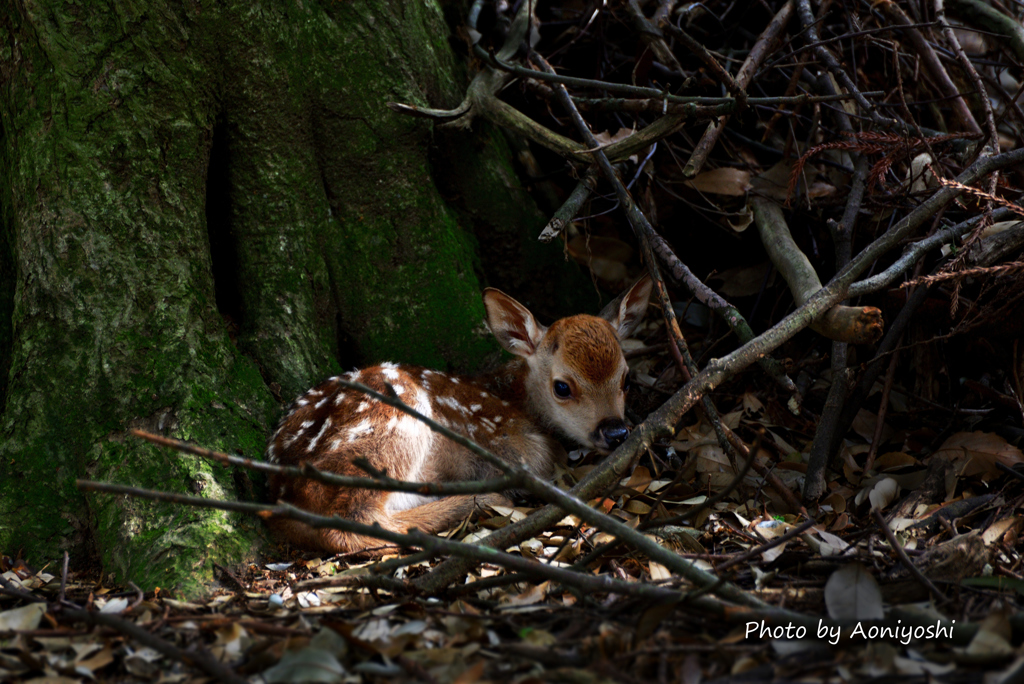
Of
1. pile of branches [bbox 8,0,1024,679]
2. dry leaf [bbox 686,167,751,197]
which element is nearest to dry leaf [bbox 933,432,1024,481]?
pile of branches [bbox 8,0,1024,679]

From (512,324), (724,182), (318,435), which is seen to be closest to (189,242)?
(318,435)

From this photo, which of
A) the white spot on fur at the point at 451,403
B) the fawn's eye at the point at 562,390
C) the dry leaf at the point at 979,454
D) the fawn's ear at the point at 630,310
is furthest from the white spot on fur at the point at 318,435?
the dry leaf at the point at 979,454

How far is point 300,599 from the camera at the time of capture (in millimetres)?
2709

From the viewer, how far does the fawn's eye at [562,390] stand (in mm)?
4121

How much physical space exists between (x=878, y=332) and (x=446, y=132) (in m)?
2.56

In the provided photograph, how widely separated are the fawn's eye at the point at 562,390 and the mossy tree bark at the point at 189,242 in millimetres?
682

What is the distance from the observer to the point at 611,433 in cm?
383

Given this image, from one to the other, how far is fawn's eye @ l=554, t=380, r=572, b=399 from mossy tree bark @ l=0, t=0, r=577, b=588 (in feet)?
2.24

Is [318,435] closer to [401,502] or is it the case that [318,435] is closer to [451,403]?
[401,502]

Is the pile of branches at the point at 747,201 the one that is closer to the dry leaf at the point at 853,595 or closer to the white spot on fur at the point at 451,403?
the dry leaf at the point at 853,595

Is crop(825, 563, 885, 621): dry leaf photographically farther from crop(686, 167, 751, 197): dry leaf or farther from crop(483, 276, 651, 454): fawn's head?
crop(686, 167, 751, 197): dry leaf

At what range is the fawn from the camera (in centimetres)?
336

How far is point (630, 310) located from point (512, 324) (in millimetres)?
682

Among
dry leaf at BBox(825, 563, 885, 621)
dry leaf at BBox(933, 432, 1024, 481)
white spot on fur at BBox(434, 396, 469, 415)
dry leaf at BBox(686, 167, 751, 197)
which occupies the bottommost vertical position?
dry leaf at BBox(933, 432, 1024, 481)
